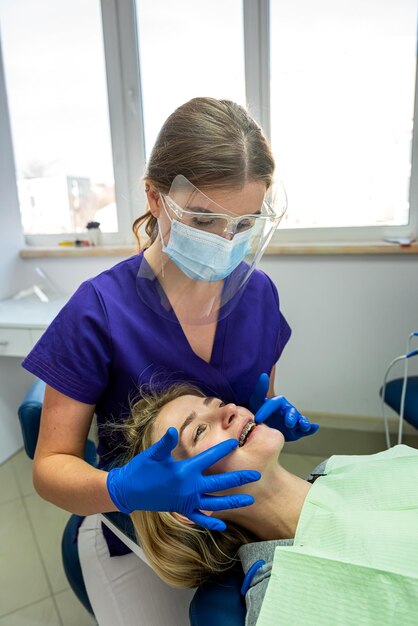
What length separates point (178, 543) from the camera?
3.01 ft

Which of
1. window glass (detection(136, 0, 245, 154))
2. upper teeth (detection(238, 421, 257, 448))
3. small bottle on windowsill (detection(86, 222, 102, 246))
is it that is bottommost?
upper teeth (detection(238, 421, 257, 448))

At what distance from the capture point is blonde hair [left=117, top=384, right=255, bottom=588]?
2.97 ft

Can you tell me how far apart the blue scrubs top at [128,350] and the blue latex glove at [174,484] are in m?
0.27

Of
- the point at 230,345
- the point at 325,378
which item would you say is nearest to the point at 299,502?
the point at 230,345

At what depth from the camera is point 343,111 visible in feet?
7.16

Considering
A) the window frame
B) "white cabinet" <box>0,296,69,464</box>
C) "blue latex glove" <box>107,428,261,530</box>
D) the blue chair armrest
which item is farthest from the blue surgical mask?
the window frame

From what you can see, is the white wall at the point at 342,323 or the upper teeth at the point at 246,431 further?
the white wall at the point at 342,323

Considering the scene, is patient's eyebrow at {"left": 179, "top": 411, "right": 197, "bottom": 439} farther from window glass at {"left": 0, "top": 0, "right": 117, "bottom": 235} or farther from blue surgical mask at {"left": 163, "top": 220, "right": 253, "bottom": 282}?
window glass at {"left": 0, "top": 0, "right": 117, "bottom": 235}

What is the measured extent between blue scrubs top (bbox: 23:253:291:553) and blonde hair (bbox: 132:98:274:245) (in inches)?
10.1

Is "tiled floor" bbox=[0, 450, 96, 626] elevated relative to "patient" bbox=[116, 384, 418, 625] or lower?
lower

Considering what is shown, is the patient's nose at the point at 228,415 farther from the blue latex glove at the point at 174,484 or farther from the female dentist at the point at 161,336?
the blue latex glove at the point at 174,484

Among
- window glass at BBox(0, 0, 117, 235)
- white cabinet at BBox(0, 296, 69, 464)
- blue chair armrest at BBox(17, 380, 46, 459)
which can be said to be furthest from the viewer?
window glass at BBox(0, 0, 117, 235)

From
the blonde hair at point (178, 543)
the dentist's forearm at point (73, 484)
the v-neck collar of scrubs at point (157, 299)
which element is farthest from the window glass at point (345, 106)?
the dentist's forearm at point (73, 484)

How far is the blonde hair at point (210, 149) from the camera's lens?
90cm
